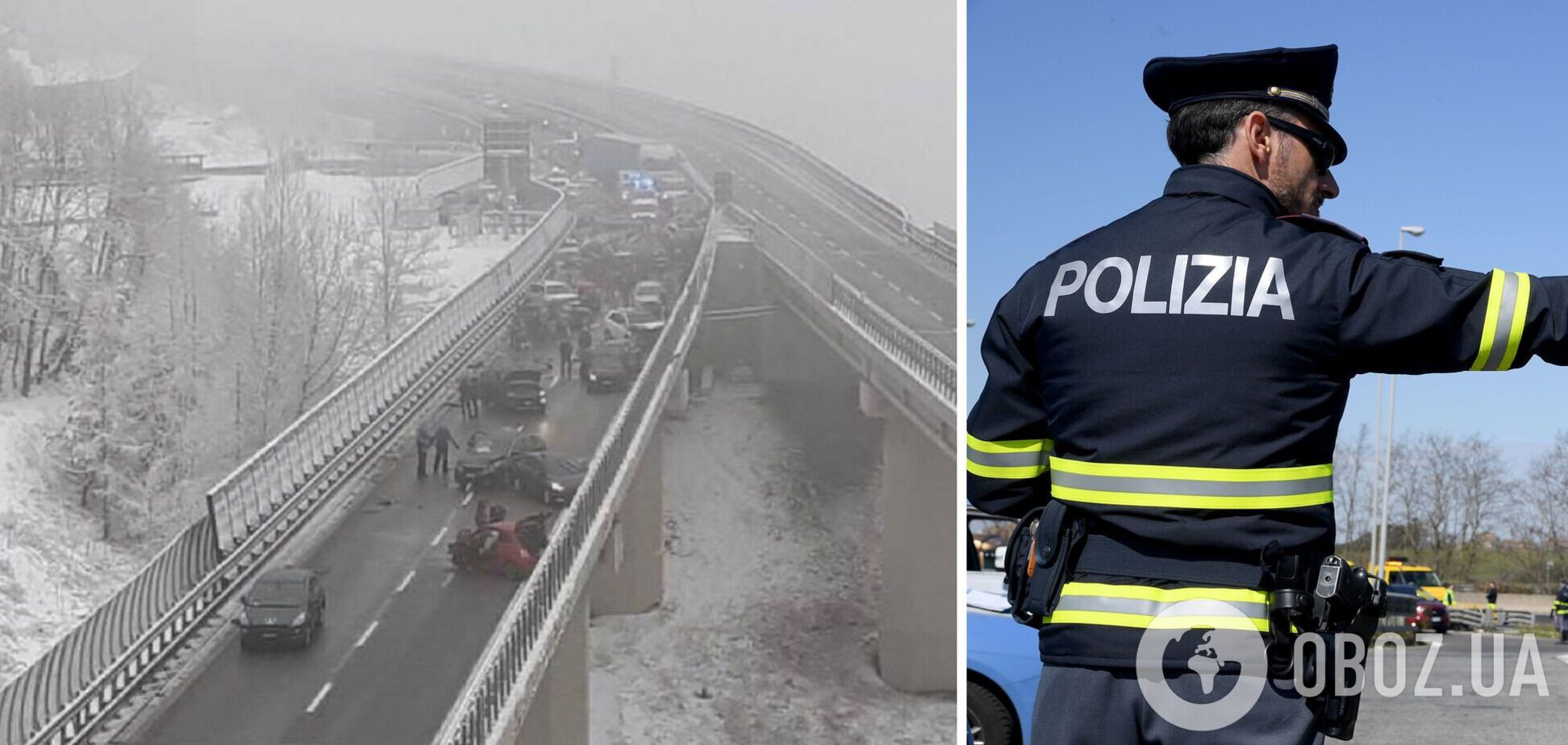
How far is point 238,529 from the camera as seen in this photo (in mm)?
6719

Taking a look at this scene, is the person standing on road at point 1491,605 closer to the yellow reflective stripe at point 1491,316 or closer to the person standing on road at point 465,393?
the person standing on road at point 465,393

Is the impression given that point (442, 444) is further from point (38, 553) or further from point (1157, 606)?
point (1157, 606)

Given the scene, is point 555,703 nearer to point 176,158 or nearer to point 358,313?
point 358,313

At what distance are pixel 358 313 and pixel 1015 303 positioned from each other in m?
5.64

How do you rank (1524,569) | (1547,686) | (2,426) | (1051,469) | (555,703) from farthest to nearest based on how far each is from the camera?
(1524,569)
(555,703)
(2,426)
(1547,686)
(1051,469)

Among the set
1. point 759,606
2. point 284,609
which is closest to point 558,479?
point 759,606

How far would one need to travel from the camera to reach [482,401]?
7.25 m

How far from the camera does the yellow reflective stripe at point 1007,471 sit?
71.1 inches

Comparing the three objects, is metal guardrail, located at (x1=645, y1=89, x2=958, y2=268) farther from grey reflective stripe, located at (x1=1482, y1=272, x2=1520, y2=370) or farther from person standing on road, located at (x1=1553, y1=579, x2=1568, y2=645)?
person standing on road, located at (x1=1553, y1=579, x2=1568, y2=645)

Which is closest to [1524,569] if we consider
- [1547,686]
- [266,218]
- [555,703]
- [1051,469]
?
[1547,686]

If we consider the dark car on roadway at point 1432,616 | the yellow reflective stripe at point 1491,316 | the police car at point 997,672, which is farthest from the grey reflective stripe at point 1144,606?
the dark car on roadway at point 1432,616

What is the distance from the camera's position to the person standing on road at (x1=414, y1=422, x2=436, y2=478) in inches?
281

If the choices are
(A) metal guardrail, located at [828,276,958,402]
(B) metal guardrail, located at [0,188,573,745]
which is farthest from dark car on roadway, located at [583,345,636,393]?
(A) metal guardrail, located at [828,276,958,402]

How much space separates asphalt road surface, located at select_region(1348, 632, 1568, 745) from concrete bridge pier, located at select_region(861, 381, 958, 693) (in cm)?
200
